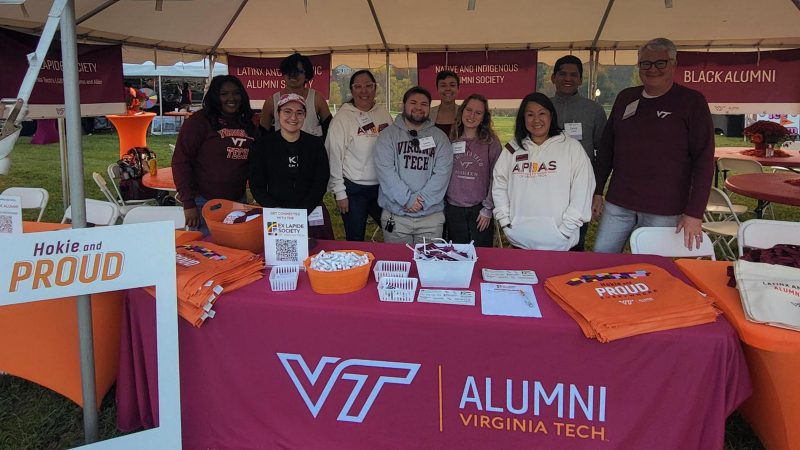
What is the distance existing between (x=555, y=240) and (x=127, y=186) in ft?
16.2

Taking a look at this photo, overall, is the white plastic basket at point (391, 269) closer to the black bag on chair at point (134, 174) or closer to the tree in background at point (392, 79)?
the tree in background at point (392, 79)

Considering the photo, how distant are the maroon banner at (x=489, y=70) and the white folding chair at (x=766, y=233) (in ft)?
9.99

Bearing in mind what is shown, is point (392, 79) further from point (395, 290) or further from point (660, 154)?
point (395, 290)

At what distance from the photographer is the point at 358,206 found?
3.25 meters

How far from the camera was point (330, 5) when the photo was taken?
447 cm

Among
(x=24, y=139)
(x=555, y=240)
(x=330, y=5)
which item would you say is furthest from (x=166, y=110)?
(x=555, y=240)

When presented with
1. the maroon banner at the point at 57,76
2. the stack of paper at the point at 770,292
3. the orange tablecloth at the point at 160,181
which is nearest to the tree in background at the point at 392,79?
the orange tablecloth at the point at 160,181

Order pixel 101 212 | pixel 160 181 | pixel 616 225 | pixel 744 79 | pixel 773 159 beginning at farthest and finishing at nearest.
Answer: pixel 773 159, pixel 744 79, pixel 160 181, pixel 101 212, pixel 616 225

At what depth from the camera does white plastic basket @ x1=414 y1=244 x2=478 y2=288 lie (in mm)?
1778

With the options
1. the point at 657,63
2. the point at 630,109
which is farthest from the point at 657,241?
the point at 657,63

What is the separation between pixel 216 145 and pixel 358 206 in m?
0.90

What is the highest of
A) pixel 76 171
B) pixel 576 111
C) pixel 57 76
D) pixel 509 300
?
pixel 57 76

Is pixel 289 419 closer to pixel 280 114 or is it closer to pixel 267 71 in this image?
pixel 280 114

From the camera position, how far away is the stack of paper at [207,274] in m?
1.71
